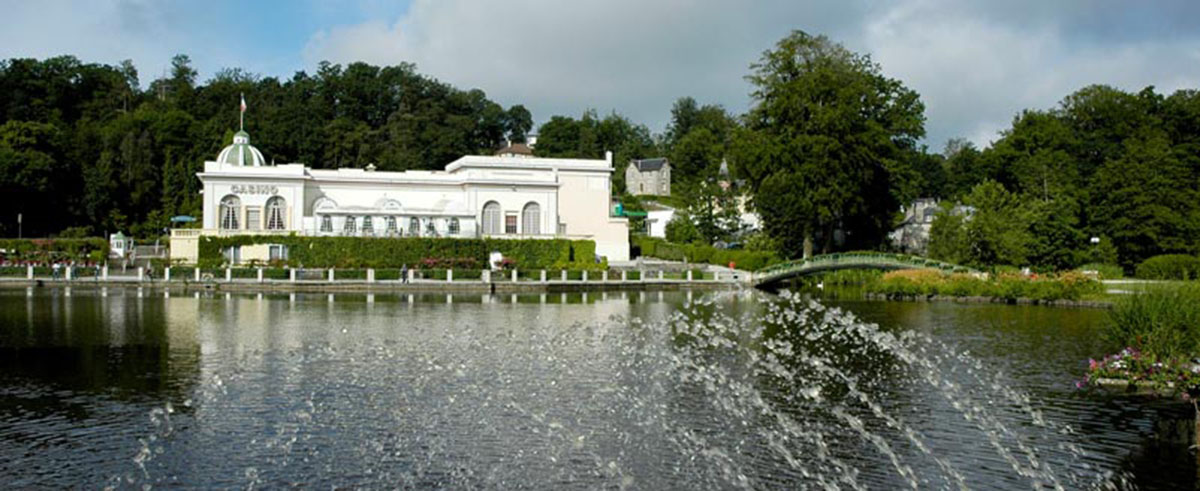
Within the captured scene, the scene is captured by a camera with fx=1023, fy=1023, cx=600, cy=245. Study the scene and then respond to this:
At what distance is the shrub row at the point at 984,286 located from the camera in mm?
43312

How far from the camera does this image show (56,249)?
6062cm

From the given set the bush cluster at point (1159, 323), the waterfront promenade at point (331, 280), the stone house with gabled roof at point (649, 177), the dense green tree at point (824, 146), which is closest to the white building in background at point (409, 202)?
the waterfront promenade at point (331, 280)

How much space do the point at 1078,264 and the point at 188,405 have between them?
5458cm

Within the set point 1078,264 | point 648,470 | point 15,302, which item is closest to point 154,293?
point 15,302

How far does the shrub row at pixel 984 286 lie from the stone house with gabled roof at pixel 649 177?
6779cm

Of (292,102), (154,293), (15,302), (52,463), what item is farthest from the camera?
(292,102)

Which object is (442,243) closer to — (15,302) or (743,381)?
(15,302)

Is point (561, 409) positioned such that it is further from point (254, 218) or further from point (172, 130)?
point (172, 130)

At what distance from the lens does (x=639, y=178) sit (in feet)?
393

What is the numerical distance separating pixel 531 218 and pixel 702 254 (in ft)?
37.3

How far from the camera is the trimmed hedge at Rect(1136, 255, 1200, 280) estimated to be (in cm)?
5175

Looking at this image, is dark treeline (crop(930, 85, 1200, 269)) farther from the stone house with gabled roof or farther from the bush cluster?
the stone house with gabled roof

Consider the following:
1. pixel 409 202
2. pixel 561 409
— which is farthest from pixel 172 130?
pixel 561 409

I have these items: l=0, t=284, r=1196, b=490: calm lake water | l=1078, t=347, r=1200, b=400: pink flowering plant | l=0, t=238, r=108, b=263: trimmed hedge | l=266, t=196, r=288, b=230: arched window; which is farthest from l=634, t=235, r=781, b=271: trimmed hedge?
l=1078, t=347, r=1200, b=400: pink flowering plant
